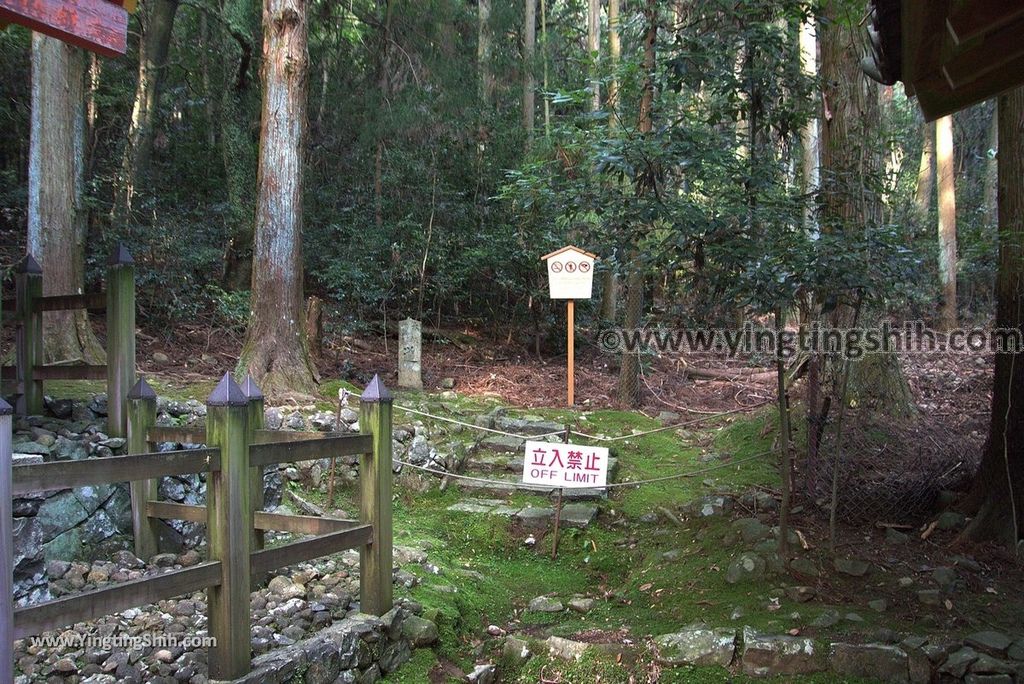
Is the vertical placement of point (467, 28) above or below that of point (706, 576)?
above

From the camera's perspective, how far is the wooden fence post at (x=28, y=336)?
17.7 feet

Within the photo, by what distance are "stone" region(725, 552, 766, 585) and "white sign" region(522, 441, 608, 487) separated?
3.95 feet

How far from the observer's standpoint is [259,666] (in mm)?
3387

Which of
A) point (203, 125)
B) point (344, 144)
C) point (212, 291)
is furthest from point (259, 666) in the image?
point (203, 125)

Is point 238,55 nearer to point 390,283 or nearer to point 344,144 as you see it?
point 344,144

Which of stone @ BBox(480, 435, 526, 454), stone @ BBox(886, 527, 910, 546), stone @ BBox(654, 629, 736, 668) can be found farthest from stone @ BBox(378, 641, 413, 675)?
stone @ BBox(480, 435, 526, 454)

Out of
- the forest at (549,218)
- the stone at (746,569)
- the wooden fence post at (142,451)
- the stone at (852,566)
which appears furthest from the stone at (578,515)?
the wooden fence post at (142,451)

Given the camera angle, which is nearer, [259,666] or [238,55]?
[259,666]

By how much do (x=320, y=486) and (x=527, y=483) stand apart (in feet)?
6.41

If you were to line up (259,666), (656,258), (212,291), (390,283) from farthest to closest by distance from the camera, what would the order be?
(390,283), (212,291), (656,258), (259,666)

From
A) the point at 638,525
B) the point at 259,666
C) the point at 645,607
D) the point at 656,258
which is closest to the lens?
the point at 259,666

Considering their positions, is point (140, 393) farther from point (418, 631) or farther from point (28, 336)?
point (418, 631)

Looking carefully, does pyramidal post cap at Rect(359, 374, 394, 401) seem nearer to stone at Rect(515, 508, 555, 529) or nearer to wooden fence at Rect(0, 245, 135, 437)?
wooden fence at Rect(0, 245, 135, 437)

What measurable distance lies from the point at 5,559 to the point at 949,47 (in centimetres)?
424
